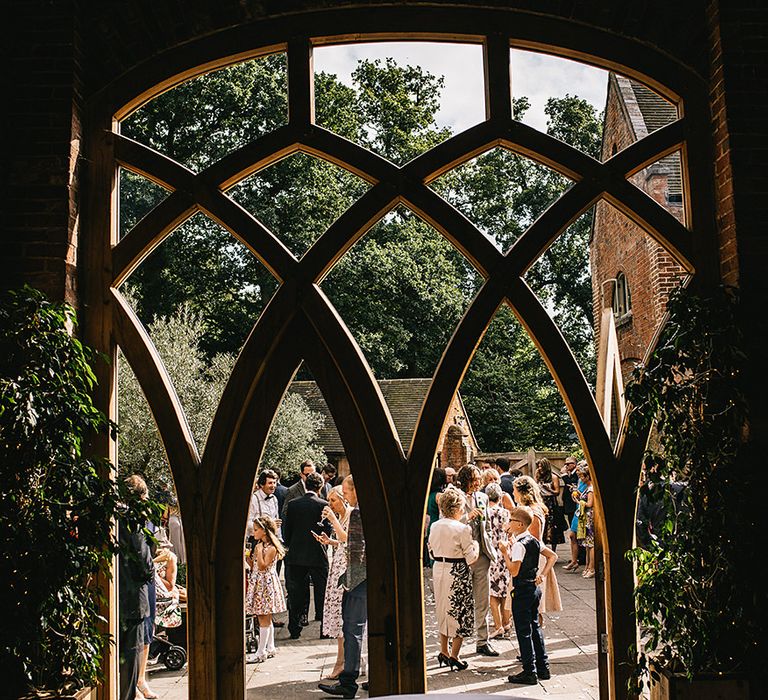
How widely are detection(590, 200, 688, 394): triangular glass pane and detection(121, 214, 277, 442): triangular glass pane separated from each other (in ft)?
4.99

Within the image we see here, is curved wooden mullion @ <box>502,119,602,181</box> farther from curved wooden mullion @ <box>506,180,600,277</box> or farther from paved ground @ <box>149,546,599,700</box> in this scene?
paved ground @ <box>149,546,599,700</box>

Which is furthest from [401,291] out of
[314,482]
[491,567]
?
[491,567]

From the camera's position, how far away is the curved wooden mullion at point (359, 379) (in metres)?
2.68

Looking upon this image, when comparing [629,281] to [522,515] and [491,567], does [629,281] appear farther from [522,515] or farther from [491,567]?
[491,567]

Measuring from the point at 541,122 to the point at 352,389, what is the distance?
4.15 feet

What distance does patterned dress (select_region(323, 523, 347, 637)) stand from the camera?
3.15m

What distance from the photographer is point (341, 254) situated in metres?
2.78

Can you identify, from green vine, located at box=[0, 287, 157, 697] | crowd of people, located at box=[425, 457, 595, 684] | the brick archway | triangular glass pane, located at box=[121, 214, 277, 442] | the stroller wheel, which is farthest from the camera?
crowd of people, located at box=[425, 457, 595, 684]

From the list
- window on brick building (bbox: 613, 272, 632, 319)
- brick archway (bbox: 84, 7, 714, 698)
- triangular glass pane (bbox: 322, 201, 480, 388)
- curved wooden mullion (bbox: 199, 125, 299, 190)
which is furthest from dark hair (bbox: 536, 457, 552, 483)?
curved wooden mullion (bbox: 199, 125, 299, 190)

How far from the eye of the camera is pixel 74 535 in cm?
222

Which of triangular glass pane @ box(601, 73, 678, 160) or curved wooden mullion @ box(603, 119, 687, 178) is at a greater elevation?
triangular glass pane @ box(601, 73, 678, 160)

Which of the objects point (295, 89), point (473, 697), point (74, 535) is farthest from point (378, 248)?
point (473, 697)

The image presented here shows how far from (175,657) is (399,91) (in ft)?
9.14

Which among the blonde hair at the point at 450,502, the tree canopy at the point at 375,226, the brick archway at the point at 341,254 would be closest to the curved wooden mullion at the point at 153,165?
the brick archway at the point at 341,254
